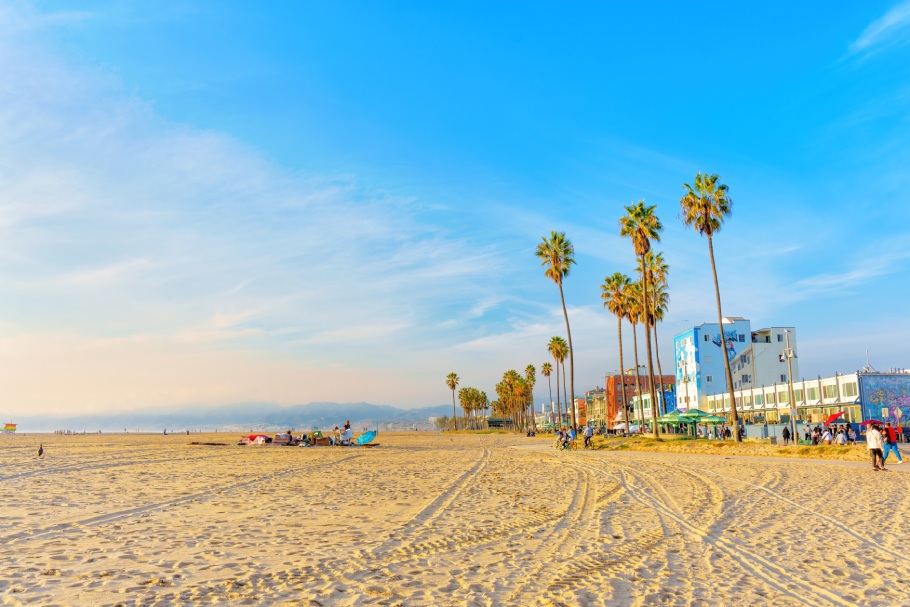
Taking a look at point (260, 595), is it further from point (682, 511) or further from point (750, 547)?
point (682, 511)

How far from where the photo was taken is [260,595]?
6.24m

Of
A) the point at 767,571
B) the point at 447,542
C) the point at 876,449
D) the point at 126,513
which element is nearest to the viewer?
the point at 767,571

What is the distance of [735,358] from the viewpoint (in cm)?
8500

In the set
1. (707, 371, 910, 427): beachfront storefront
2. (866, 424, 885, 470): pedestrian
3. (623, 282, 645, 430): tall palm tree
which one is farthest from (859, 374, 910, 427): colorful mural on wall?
(866, 424, 885, 470): pedestrian

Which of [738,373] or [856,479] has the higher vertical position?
[738,373]

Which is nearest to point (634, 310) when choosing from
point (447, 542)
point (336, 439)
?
point (336, 439)

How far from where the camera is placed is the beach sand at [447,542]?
649cm

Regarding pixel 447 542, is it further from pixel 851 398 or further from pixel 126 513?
pixel 851 398

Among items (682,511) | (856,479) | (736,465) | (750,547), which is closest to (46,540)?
(750,547)

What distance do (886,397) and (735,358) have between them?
32.1 meters

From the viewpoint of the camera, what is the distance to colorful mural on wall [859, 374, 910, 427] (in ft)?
172

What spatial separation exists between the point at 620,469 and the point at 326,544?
1634 cm

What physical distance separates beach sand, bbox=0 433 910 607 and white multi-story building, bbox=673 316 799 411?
71.8 m

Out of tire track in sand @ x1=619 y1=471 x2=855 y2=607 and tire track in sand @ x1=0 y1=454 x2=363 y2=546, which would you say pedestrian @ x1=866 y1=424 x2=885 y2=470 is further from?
tire track in sand @ x1=0 y1=454 x2=363 y2=546
